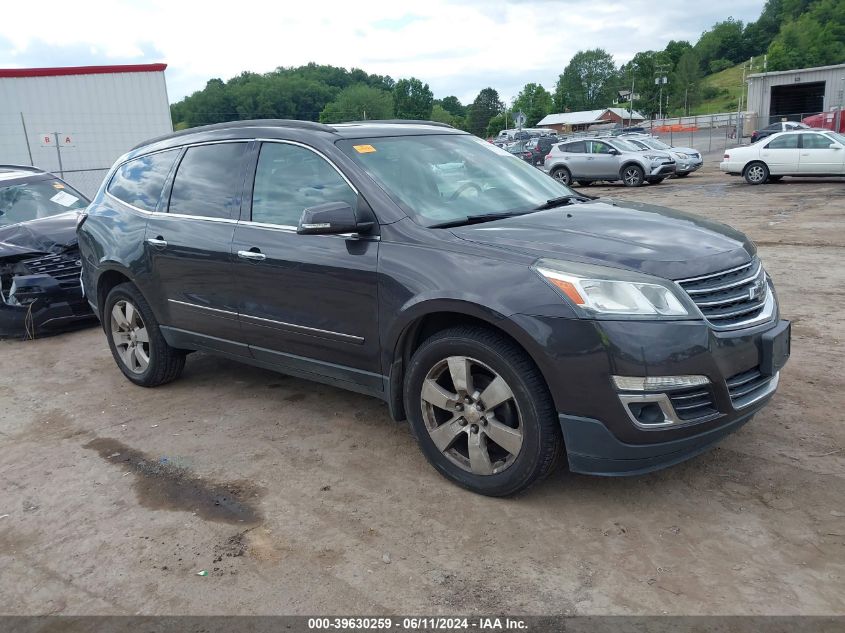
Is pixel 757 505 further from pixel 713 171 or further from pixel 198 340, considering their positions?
pixel 713 171

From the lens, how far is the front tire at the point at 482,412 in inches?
125

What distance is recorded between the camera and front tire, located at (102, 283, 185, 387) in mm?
5207

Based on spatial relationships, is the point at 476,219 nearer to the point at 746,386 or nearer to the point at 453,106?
the point at 746,386

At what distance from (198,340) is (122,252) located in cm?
96

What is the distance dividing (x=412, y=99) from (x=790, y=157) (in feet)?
347

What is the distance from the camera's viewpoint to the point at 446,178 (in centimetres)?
413

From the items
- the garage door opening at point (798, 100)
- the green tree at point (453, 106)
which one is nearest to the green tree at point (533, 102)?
the green tree at point (453, 106)

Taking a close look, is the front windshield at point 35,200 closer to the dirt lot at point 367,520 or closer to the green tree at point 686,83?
the dirt lot at point 367,520

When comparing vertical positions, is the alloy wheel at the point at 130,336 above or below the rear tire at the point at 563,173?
above

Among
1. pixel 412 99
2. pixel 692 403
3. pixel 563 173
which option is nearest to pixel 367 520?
pixel 692 403

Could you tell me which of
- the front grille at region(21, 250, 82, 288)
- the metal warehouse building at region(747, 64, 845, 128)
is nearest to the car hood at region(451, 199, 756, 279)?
the front grille at region(21, 250, 82, 288)

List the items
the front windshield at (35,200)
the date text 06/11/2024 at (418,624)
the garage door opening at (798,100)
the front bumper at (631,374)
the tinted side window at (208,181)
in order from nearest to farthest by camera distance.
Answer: the date text 06/11/2024 at (418,624)
the front bumper at (631,374)
the tinted side window at (208,181)
the front windshield at (35,200)
the garage door opening at (798,100)

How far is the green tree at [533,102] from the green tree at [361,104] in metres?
39.1

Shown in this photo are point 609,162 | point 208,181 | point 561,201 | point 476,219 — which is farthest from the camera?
point 609,162
